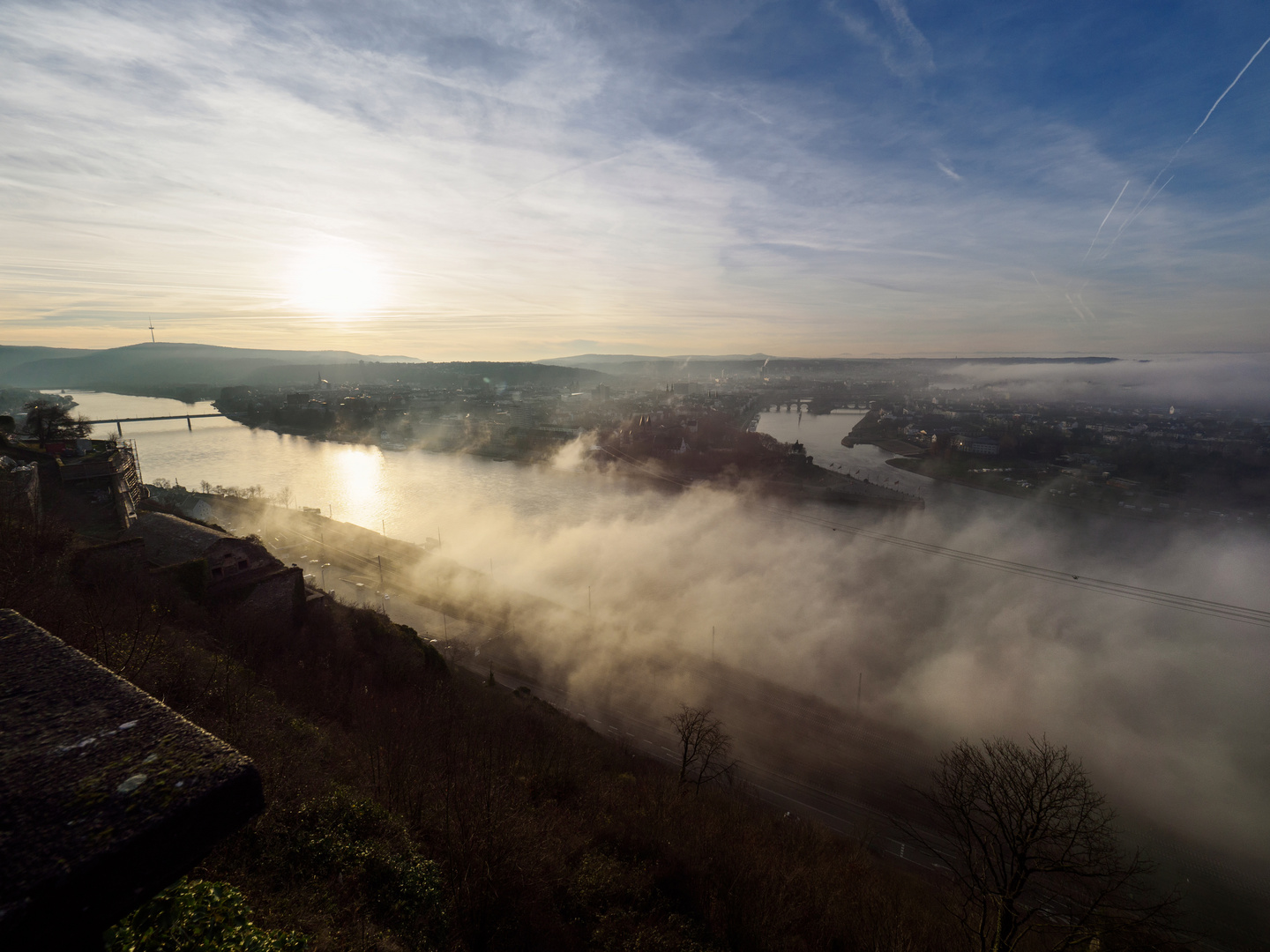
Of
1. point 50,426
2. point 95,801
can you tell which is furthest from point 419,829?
point 50,426

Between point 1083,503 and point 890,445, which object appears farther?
point 890,445

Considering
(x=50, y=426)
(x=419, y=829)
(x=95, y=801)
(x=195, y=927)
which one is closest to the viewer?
(x=95, y=801)

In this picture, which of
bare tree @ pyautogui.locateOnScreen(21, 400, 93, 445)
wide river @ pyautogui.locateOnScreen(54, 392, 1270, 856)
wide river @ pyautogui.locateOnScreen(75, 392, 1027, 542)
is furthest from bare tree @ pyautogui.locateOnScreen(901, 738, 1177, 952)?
bare tree @ pyautogui.locateOnScreen(21, 400, 93, 445)

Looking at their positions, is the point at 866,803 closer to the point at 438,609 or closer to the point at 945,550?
the point at 438,609

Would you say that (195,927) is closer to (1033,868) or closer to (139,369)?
(1033,868)

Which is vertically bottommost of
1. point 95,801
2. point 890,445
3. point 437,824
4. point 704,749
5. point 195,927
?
point 704,749

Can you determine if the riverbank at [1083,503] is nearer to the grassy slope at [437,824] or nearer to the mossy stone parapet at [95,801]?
the grassy slope at [437,824]
